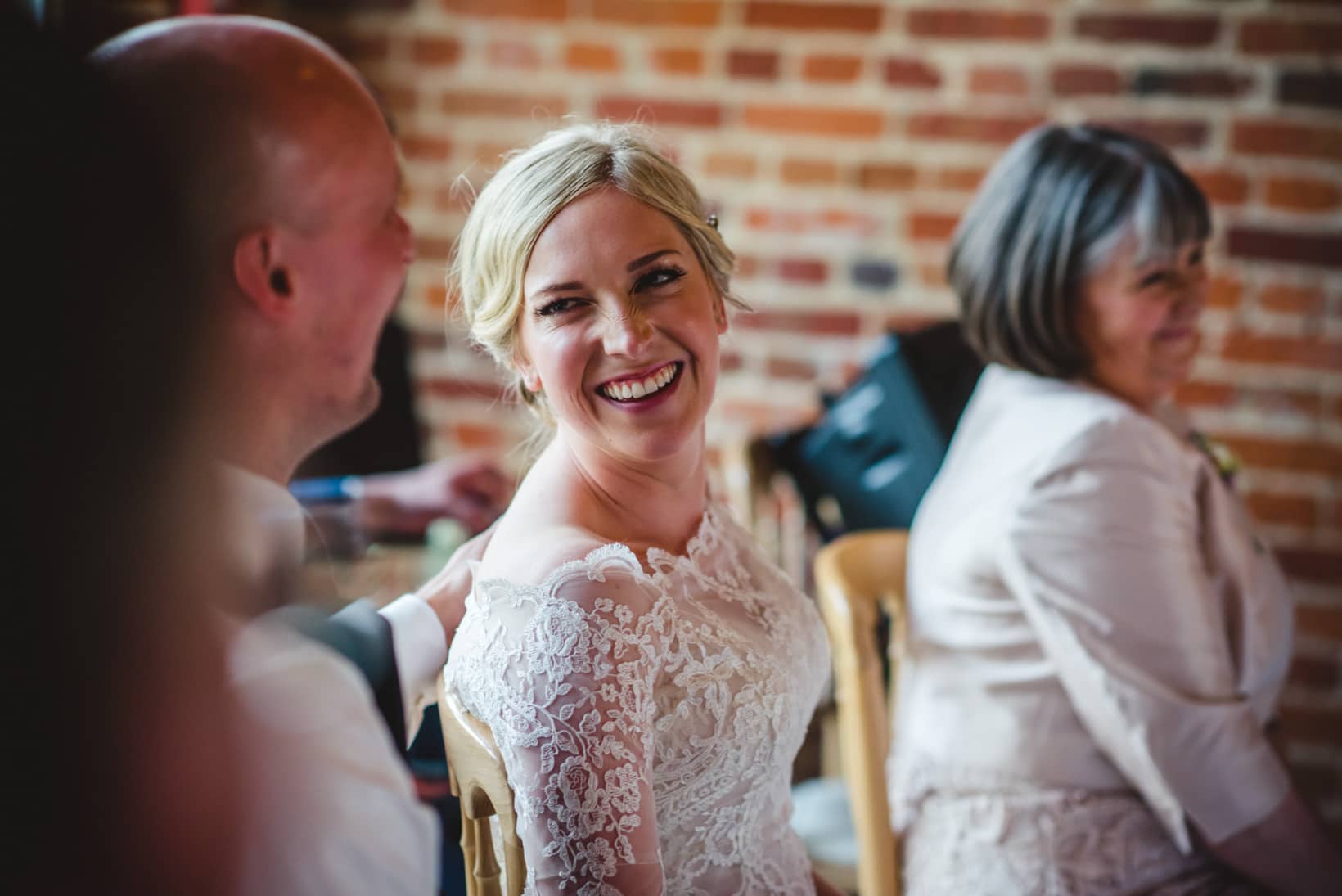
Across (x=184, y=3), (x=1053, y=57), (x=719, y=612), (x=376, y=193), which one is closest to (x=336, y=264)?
(x=376, y=193)

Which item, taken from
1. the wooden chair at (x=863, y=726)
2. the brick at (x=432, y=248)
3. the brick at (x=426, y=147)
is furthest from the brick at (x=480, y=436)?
the wooden chair at (x=863, y=726)

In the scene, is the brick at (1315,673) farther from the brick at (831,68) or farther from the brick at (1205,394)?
the brick at (831,68)

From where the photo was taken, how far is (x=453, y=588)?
39.8 inches

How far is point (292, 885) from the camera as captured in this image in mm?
537

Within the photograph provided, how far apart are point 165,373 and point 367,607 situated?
0.40 metres

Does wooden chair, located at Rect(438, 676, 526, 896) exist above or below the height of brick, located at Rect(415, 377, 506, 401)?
above

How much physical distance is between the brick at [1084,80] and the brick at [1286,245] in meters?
0.38

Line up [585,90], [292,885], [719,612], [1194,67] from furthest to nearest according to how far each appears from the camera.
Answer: [585,90]
[1194,67]
[719,612]
[292,885]

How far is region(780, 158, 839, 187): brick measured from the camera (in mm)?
2307

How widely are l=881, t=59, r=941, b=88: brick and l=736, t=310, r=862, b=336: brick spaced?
49 centimetres

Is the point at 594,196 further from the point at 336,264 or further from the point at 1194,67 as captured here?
the point at 1194,67

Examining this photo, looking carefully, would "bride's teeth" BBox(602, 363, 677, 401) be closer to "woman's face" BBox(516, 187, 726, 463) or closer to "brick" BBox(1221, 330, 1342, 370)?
"woman's face" BBox(516, 187, 726, 463)

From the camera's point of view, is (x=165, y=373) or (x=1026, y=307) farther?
(x=1026, y=307)

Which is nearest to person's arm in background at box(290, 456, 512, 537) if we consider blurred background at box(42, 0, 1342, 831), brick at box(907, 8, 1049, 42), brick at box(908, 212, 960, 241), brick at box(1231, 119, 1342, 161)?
blurred background at box(42, 0, 1342, 831)
